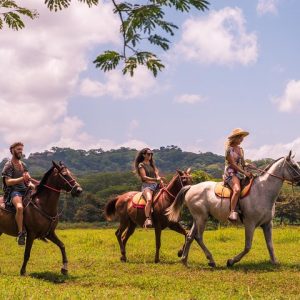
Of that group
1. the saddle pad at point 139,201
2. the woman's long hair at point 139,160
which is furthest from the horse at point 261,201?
the woman's long hair at point 139,160

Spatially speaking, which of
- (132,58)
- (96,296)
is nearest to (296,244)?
(96,296)

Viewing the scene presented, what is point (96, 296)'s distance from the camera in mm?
7797

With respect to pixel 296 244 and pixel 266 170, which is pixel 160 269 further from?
pixel 296 244

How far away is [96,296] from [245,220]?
5600 millimetres

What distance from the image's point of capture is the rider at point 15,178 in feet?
38.0

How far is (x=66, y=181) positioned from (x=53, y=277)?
2392 millimetres

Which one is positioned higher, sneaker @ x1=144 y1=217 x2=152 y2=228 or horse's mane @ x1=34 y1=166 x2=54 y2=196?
horse's mane @ x1=34 y1=166 x2=54 y2=196

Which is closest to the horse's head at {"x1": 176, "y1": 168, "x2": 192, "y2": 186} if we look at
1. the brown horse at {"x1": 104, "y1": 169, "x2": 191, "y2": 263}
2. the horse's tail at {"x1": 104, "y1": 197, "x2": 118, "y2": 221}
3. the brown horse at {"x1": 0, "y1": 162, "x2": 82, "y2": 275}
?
the brown horse at {"x1": 104, "y1": 169, "x2": 191, "y2": 263}

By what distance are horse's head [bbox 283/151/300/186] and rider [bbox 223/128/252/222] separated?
99 cm

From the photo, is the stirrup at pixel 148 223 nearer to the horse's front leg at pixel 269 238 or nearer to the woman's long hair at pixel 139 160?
the woman's long hair at pixel 139 160

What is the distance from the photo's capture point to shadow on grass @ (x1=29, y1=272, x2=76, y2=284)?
10641 mm

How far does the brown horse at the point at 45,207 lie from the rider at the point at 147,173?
3.65 meters

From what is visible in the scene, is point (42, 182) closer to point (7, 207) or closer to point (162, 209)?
point (7, 207)

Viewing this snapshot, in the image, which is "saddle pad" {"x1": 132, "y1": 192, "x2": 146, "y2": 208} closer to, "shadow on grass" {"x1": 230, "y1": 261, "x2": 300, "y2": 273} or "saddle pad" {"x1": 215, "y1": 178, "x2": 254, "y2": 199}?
"saddle pad" {"x1": 215, "y1": 178, "x2": 254, "y2": 199}
